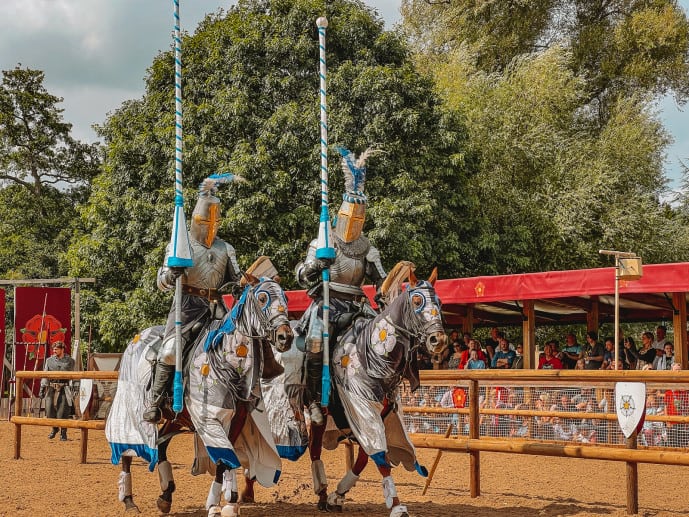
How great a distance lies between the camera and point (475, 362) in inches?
582

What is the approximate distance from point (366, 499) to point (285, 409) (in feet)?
4.65

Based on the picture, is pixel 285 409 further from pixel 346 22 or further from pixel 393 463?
pixel 346 22

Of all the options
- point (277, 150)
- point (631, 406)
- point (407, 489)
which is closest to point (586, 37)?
point (277, 150)

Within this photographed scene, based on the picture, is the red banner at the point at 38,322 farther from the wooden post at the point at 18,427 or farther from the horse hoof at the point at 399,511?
the horse hoof at the point at 399,511

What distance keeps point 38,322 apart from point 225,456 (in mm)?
15301

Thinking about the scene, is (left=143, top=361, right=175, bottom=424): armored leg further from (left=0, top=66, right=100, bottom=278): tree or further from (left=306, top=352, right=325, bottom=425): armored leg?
(left=0, top=66, right=100, bottom=278): tree

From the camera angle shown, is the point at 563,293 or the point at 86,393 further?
the point at 563,293

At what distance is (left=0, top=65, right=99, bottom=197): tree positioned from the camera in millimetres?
35031

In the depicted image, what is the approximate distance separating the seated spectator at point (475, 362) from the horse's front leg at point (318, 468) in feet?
20.1

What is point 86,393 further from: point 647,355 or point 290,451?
point 647,355

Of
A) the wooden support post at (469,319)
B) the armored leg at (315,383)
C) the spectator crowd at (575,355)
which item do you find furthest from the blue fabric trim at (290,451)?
the wooden support post at (469,319)

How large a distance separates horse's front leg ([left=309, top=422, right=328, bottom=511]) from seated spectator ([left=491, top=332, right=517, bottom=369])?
22.5 feet

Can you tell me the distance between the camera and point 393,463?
8.50m

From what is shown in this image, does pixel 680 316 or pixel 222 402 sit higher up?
pixel 680 316
